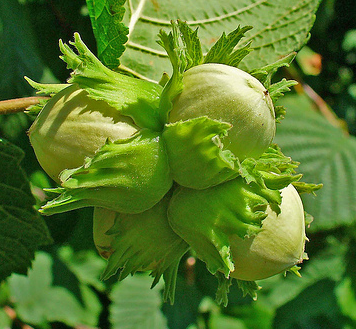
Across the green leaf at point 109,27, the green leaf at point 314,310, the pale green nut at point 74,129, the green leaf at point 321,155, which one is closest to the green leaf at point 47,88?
the pale green nut at point 74,129

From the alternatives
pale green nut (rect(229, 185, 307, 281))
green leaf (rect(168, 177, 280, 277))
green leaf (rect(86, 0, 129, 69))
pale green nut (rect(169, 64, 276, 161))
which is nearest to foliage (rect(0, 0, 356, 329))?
green leaf (rect(86, 0, 129, 69))

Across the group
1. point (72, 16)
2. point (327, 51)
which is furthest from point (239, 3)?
point (327, 51)

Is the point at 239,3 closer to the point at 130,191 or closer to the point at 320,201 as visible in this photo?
the point at 130,191

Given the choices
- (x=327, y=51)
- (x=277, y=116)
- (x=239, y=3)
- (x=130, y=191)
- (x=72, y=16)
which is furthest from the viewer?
(x=327, y=51)

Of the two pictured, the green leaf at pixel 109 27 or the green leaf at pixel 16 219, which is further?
the green leaf at pixel 16 219

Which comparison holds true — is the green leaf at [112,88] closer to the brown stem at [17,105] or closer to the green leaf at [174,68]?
the green leaf at [174,68]

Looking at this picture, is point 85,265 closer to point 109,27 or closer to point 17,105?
point 17,105

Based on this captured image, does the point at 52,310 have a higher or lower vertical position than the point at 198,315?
higher
